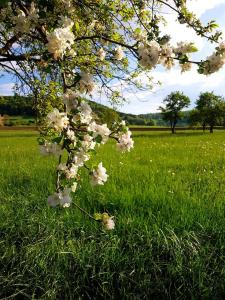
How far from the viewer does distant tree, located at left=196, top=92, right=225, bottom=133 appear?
254ft

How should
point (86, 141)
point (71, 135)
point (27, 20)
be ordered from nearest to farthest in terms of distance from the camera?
point (71, 135) → point (86, 141) → point (27, 20)

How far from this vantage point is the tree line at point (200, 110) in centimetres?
7794

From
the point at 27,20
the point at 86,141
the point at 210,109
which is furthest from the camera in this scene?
the point at 210,109

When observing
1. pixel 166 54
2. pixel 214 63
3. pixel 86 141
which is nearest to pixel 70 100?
pixel 86 141

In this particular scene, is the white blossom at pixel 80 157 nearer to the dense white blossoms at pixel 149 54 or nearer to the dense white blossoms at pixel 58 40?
the dense white blossoms at pixel 58 40

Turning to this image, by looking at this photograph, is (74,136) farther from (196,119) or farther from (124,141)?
(196,119)

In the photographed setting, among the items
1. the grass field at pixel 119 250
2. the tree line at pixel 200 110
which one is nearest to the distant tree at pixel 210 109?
the tree line at pixel 200 110

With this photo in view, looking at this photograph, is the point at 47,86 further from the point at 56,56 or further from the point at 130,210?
the point at 56,56

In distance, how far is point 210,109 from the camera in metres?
79.4

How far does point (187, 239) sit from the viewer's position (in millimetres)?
5215

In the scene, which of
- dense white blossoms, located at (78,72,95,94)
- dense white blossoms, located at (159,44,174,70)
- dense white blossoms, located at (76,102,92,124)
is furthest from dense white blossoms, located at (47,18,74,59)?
dense white blossoms, located at (159,44,174,70)

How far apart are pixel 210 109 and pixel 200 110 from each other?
3.22 metres

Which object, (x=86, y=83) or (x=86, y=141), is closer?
(x=86, y=83)

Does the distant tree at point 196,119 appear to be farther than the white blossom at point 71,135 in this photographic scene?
Yes
